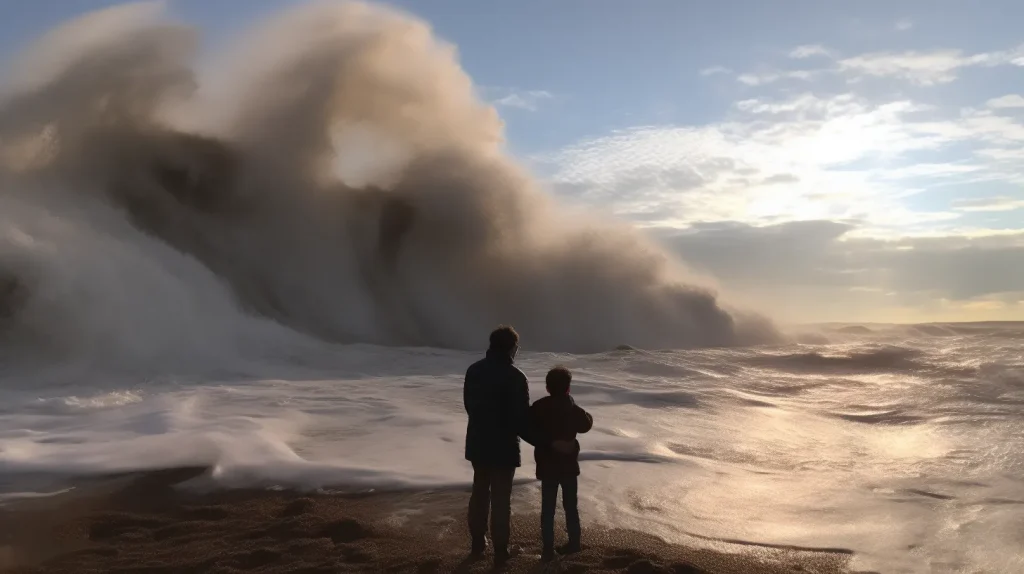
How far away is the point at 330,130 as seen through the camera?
2442cm

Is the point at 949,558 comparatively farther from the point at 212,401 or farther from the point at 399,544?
the point at 212,401

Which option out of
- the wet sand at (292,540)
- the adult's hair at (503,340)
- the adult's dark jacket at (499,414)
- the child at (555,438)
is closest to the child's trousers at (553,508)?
the child at (555,438)

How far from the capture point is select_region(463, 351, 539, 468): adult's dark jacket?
15.8 feet

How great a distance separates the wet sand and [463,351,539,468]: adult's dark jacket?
2.05ft

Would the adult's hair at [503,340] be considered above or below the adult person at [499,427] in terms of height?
above

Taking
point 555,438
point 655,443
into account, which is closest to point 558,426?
point 555,438

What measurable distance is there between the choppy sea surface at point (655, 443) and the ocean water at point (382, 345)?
48 millimetres

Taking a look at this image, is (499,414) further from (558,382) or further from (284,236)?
(284,236)

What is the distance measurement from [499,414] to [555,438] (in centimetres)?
36

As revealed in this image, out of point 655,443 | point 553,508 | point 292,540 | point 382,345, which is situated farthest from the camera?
point 382,345

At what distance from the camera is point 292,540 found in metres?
5.12

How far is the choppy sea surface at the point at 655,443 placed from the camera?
593 cm

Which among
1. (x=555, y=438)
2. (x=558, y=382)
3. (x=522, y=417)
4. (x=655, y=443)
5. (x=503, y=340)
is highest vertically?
(x=503, y=340)

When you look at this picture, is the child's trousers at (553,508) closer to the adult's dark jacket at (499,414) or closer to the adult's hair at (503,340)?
the adult's dark jacket at (499,414)
